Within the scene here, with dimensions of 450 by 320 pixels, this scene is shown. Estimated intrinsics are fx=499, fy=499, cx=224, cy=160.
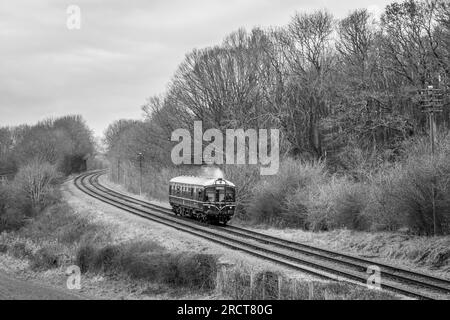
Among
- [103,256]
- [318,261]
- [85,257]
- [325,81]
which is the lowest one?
[85,257]

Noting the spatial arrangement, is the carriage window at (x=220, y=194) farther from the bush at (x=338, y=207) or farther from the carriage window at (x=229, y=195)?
the bush at (x=338, y=207)

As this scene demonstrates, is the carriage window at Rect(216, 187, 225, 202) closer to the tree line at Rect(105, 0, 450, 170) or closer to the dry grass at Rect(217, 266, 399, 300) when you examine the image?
the tree line at Rect(105, 0, 450, 170)

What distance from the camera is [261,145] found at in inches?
1494

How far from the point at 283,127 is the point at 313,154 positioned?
345 centimetres

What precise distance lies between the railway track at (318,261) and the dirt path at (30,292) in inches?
293

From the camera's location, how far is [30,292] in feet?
57.2

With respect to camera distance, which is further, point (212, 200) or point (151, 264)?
point (212, 200)

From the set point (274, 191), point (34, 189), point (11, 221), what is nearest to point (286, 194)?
point (274, 191)

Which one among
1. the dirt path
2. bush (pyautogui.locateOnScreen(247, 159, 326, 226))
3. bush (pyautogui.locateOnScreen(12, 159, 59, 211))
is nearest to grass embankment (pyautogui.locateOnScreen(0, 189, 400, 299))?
the dirt path

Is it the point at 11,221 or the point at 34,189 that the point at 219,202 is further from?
the point at 34,189

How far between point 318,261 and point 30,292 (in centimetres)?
1055

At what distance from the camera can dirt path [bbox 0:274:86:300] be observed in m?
16.2

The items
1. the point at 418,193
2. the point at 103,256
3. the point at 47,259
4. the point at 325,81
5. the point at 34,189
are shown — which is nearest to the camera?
the point at 418,193
